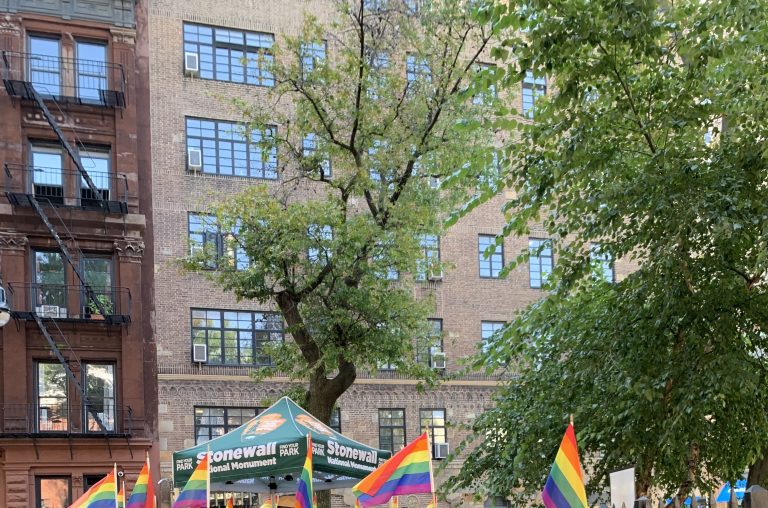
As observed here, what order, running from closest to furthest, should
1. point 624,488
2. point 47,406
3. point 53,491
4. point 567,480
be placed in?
1. point 567,480
2. point 624,488
3. point 53,491
4. point 47,406

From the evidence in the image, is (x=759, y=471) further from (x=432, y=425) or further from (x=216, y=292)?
(x=432, y=425)

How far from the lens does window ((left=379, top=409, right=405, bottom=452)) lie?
1394 inches

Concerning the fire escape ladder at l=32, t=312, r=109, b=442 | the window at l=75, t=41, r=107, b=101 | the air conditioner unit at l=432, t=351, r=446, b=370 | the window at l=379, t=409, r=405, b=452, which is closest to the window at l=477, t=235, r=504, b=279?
the air conditioner unit at l=432, t=351, r=446, b=370

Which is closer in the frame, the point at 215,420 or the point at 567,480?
the point at 567,480

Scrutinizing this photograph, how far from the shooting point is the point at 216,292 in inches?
1314

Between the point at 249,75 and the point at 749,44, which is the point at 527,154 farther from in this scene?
the point at 249,75

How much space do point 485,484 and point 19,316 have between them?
16333 millimetres

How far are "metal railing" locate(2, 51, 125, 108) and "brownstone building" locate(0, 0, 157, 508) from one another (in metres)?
0.03

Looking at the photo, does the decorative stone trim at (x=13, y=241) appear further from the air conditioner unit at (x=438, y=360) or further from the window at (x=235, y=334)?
the air conditioner unit at (x=438, y=360)

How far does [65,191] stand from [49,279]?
2.45 metres

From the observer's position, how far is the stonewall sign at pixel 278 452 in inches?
570

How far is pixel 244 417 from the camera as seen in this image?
109ft

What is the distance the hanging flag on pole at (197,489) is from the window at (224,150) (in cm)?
2065

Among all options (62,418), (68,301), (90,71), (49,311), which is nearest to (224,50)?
(90,71)
